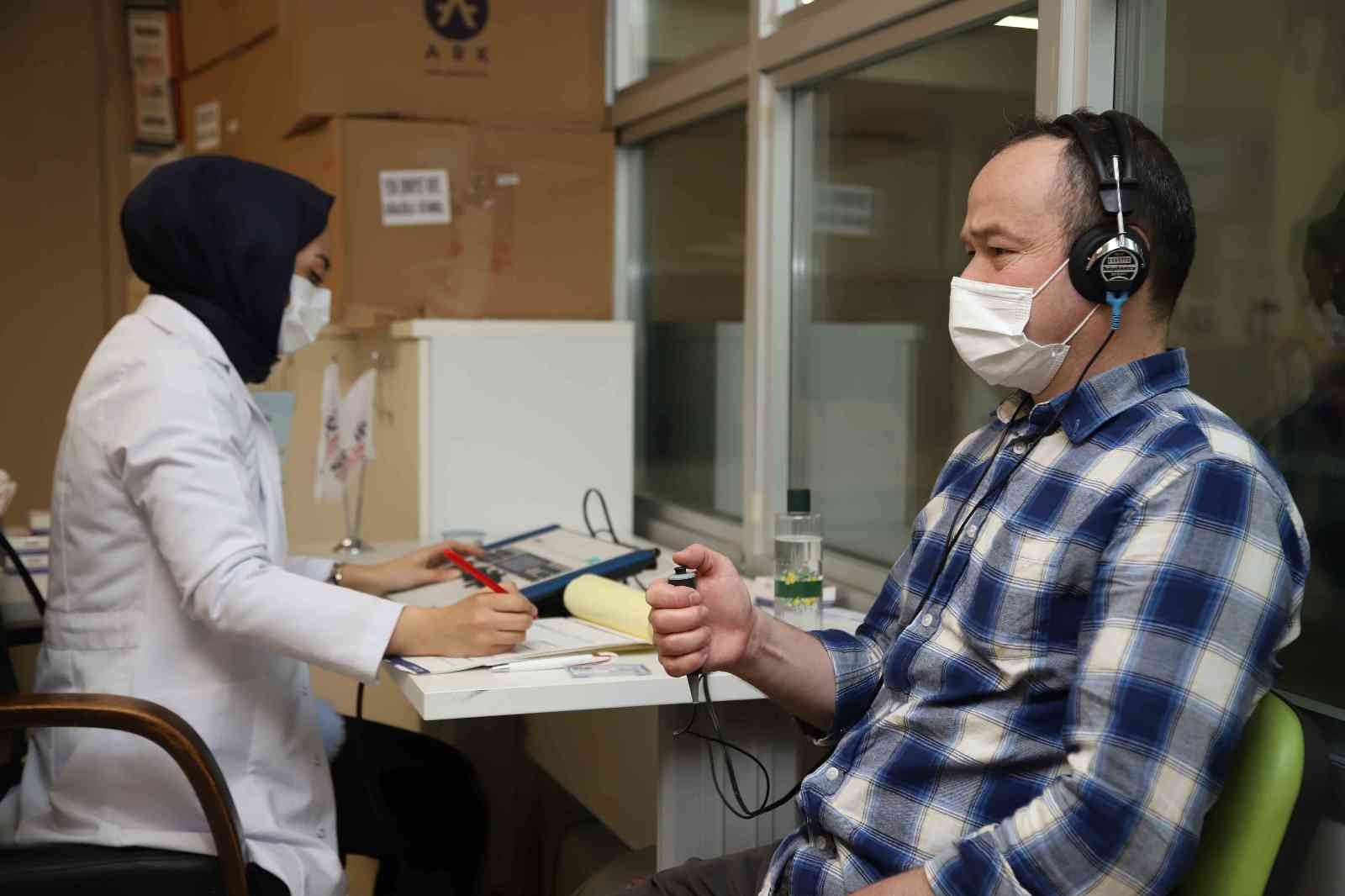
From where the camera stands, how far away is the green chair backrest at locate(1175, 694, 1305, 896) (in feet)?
3.02

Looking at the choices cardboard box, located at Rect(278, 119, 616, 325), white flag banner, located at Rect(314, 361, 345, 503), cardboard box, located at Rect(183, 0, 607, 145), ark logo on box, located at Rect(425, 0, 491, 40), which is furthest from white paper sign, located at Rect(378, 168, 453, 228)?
white flag banner, located at Rect(314, 361, 345, 503)

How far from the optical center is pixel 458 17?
2572mm

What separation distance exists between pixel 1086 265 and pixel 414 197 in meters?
1.77

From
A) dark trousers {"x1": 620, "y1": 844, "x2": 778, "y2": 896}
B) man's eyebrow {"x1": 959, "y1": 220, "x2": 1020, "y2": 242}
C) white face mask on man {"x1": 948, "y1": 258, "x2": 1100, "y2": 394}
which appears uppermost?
man's eyebrow {"x1": 959, "y1": 220, "x2": 1020, "y2": 242}

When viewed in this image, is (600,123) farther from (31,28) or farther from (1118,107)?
(31,28)

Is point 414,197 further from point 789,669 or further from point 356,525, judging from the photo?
point 789,669

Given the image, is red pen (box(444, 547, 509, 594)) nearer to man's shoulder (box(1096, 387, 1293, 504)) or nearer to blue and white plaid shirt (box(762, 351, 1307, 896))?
blue and white plaid shirt (box(762, 351, 1307, 896))

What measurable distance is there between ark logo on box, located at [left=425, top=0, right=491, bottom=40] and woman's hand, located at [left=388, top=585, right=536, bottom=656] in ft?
4.91

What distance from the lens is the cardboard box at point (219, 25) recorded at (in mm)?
2725

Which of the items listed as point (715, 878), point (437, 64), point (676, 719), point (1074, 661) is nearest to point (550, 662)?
point (676, 719)

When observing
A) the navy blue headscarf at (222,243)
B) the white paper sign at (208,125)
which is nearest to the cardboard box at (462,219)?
the white paper sign at (208,125)

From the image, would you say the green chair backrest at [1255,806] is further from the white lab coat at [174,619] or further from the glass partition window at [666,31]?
the glass partition window at [666,31]

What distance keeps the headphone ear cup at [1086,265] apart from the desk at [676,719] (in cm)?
61

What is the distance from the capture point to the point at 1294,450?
1291mm
